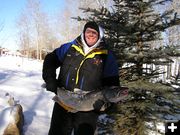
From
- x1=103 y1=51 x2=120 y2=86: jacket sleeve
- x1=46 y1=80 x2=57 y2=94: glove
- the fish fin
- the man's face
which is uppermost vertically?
the man's face

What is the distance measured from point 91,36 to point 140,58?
8.00 ft

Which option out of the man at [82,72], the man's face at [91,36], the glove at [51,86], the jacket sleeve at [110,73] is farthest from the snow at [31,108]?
the man's face at [91,36]

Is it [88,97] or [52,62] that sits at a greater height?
[52,62]

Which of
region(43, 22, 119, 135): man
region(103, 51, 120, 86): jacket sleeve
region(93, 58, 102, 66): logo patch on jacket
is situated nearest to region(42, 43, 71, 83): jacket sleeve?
region(43, 22, 119, 135): man

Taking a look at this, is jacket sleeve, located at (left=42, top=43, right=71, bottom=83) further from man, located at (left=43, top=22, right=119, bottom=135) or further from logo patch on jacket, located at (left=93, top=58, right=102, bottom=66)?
logo patch on jacket, located at (left=93, top=58, right=102, bottom=66)

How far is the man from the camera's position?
370 centimetres

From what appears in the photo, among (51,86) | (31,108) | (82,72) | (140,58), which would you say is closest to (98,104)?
(82,72)

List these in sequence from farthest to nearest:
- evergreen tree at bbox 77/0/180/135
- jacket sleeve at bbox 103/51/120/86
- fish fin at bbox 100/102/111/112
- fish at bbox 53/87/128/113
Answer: evergreen tree at bbox 77/0/180/135, jacket sleeve at bbox 103/51/120/86, fish fin at bbox 100/102/111/112, fish at bbox 53/87/128/113

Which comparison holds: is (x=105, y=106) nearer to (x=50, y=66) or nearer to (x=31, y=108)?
(x=50, y=66)

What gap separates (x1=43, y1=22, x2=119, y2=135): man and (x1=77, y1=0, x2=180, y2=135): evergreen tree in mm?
2028

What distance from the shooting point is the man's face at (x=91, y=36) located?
3.74m

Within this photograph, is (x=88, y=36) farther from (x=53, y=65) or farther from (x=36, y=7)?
(x=36, y=7)

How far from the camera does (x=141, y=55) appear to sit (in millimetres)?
5824

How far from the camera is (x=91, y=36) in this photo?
12.3 ft
